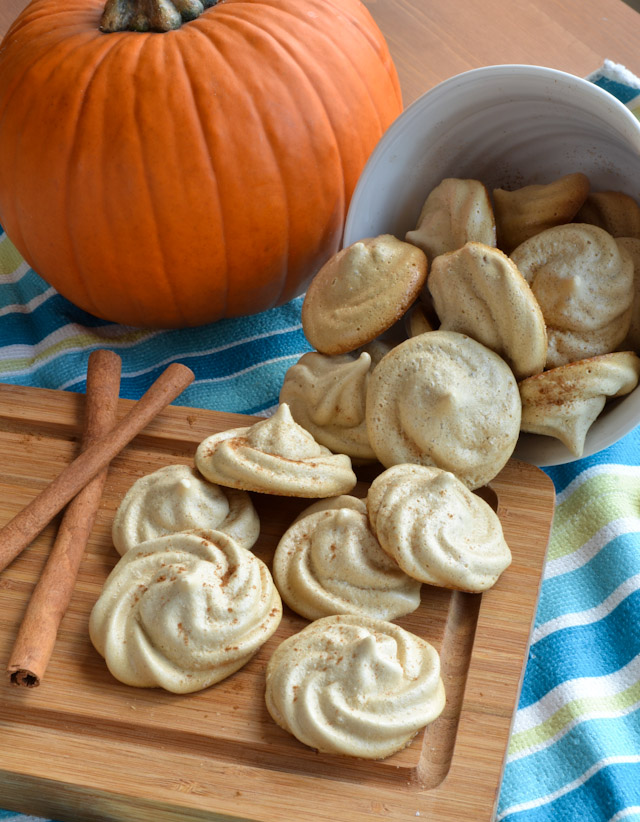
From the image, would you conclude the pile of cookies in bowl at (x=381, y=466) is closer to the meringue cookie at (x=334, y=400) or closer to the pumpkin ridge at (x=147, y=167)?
the meringue cookie at (x=334, y=400)

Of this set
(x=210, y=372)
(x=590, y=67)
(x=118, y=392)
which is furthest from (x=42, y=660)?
(x=590, y=67)

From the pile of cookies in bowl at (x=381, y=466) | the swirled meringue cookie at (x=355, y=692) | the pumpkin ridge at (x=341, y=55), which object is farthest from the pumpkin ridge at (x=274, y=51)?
the swirled meringue cookie at (x=355, y=692)

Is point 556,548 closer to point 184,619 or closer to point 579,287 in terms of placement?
point 579,287

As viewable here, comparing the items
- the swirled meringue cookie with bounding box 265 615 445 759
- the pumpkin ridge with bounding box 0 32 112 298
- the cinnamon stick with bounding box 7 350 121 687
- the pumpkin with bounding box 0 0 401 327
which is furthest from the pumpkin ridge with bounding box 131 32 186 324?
the swirled meringue cookie with bounding box 265 615 445 759

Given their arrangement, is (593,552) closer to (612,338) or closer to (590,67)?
(612,338)

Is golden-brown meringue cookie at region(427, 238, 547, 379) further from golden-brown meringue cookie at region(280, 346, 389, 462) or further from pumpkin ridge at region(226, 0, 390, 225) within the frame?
pumpkin ridge at region(226, 0, 390, 225)

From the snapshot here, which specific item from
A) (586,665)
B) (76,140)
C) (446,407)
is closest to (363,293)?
(446,407)

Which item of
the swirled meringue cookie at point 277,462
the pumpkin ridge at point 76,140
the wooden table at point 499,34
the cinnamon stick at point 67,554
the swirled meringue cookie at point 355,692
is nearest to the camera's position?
the swirled meringue cookie at point 355,692
